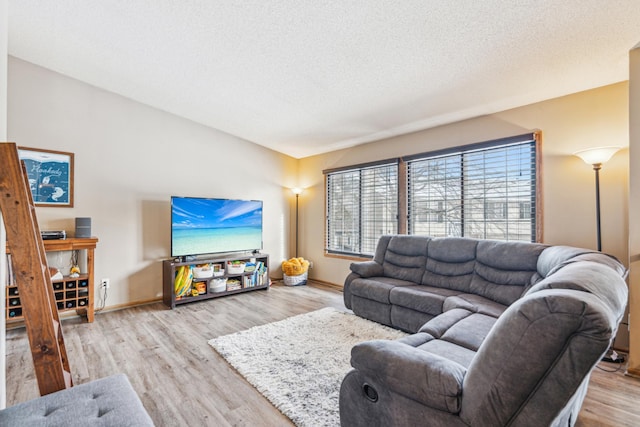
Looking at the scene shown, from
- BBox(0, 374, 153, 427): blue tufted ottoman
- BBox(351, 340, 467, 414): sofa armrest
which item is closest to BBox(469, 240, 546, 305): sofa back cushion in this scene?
BBox(351, 340, 467, 414): sofa armrest

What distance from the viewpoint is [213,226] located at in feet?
14.4

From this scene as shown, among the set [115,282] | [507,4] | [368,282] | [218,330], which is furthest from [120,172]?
[507,4]

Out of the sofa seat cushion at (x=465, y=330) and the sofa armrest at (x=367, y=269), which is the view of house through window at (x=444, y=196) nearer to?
the sofa armrest at (x=367, y=269)

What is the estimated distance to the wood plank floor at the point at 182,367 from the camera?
1.82 metres

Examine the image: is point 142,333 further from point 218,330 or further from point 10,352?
point 10,352

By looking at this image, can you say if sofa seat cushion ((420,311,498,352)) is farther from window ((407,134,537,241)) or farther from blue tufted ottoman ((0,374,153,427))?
blue tufted ottoman ((0,374,153,427))

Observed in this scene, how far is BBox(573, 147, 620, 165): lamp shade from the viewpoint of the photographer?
2.48 metres

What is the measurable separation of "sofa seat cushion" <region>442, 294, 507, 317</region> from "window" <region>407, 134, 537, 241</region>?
1.05 m

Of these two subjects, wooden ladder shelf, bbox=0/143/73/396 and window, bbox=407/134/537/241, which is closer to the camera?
wooden ladder shelf, bbox=0/143/73/396

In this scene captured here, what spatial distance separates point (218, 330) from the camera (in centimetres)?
312

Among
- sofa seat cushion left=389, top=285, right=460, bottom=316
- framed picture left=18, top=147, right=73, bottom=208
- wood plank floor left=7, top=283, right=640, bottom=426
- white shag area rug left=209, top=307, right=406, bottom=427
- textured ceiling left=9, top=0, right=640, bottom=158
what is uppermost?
Result: textured ceiling left=9, top=0, right=640, bottom=158

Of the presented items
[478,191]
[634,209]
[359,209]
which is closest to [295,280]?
[359,209]

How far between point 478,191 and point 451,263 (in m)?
1.02

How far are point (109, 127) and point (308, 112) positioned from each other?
2.59 meters
